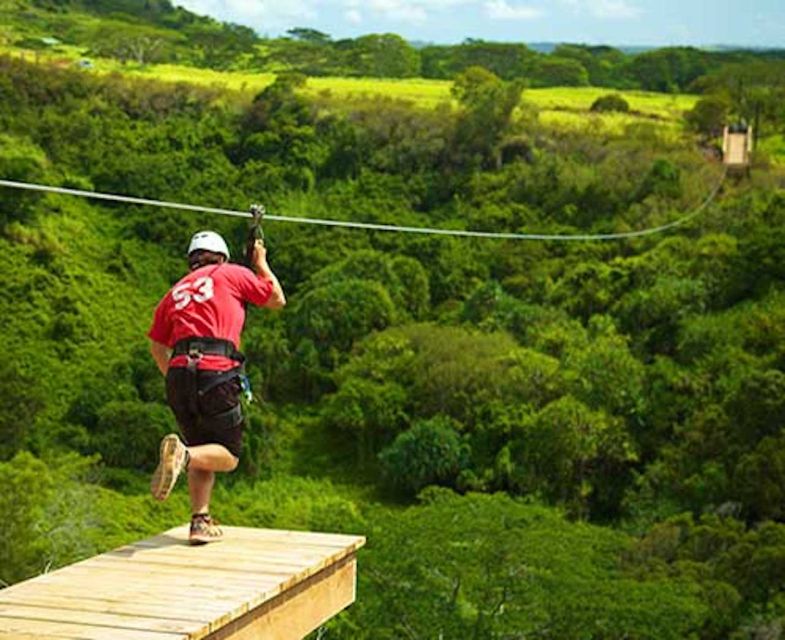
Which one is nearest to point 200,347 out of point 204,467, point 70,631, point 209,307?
point 209,307

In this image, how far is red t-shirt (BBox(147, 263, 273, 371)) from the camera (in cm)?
558

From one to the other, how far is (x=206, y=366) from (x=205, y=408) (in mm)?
161

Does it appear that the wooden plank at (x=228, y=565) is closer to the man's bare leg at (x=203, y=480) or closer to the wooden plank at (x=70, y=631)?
the man's bare leg at (x=203, y=480)

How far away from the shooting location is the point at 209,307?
18.3ft

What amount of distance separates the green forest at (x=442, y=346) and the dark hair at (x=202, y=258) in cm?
1181

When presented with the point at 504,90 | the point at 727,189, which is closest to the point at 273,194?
the point at 504,90

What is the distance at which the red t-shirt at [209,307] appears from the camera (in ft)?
18.3

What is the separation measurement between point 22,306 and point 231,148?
11273mm

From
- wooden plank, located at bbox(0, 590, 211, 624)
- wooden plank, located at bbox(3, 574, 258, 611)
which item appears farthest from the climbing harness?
wooden plank, located at bbox(0, 590, 211, 624)

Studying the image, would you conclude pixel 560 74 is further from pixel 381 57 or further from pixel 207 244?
pixel 207 244

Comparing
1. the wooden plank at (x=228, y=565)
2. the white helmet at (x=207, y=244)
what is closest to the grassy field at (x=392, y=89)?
the white helmet at (x=207, y=244)

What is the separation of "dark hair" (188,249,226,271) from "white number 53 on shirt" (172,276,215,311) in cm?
18

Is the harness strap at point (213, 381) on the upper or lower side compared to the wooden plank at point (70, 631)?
upper

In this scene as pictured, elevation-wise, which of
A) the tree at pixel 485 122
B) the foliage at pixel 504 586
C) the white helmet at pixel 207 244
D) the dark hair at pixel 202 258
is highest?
the white helmet at pixel 207 244
